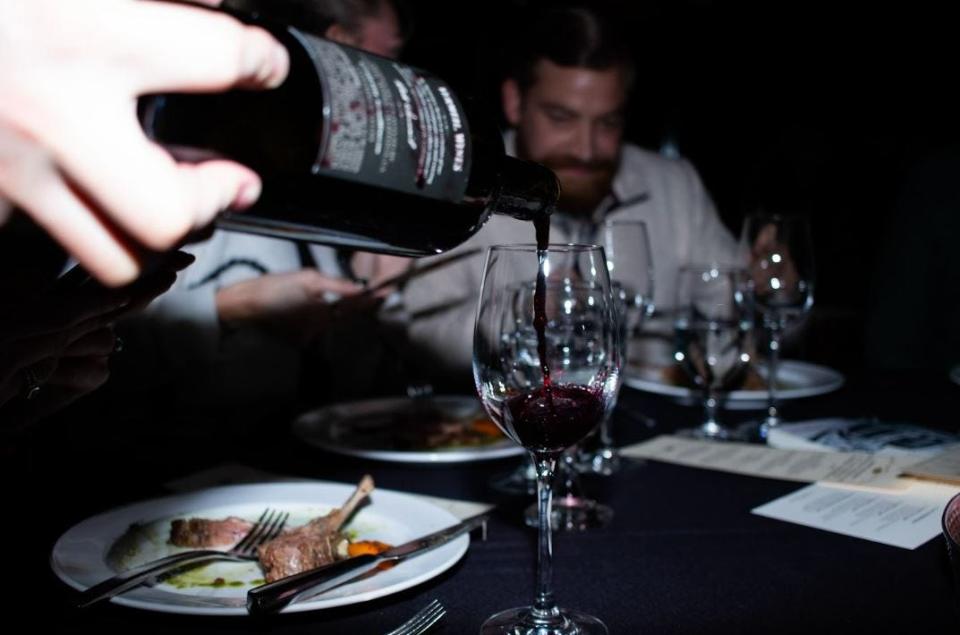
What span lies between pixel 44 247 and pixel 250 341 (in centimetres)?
146

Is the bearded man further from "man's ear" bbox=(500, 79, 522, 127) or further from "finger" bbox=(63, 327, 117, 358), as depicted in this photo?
"finger" bbox=(63, 327, 117, 358)

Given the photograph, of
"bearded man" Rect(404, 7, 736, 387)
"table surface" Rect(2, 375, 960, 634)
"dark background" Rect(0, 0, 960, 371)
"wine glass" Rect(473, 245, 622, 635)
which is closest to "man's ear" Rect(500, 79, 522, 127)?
"bearded man" Rect(404, 7, 736, 387)

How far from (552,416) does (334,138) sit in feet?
1.08

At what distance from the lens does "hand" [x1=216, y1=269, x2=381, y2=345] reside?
1822 mm

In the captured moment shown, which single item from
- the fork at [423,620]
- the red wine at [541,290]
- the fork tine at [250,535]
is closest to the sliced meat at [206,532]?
the fork tine at [250,535]

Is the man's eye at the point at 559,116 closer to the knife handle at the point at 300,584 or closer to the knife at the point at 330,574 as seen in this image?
the knife at the point at 330,574

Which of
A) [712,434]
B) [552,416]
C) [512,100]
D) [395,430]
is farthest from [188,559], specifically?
[512,100]

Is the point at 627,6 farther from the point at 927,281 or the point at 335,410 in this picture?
the point at 335,410

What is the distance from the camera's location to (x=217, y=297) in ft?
6.55

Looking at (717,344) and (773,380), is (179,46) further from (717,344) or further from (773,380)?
(773,380)

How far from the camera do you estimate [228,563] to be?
0.89 metres

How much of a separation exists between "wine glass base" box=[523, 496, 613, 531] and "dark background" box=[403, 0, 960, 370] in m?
4.74

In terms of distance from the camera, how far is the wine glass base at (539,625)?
74cm

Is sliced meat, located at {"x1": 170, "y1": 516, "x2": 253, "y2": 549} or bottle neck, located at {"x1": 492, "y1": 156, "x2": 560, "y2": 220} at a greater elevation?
bottle neck, located at {"x1": 492, "y1": 156, "x2": 560, "y2": 220}
